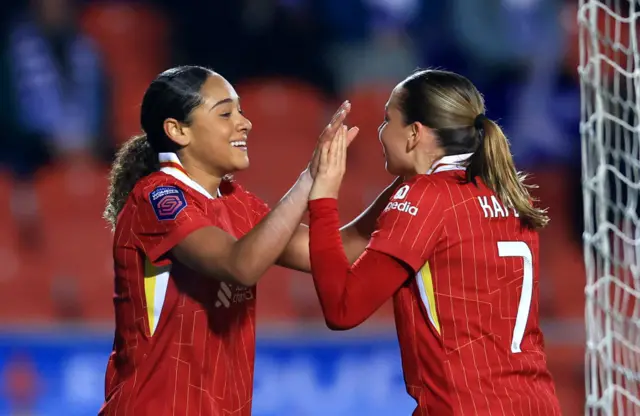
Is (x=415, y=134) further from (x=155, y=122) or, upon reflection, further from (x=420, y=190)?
(x=155, y=122)

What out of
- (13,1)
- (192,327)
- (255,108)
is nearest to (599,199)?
(192,327)

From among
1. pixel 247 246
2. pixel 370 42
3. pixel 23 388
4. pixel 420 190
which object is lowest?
pixel 247 246

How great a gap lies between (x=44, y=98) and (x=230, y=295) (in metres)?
5.23

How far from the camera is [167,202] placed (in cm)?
252

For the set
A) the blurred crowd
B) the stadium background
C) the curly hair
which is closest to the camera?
the curly hair

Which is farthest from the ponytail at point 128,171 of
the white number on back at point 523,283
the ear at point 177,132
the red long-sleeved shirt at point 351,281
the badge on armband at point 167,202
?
the white number on back at point 523,283

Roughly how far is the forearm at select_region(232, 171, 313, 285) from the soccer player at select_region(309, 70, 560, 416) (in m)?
0.07

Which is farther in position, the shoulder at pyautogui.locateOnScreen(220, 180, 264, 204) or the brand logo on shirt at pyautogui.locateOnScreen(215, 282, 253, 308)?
the shoulder at pyautogui.locateOnScreen(220, 180, 264, 204)

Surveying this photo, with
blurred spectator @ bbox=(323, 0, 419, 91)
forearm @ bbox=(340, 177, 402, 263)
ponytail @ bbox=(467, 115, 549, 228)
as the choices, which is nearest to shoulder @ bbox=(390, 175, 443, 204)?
ponytail @ bbox=(467, 115, 549, 228)

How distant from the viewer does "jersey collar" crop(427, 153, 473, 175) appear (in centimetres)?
256

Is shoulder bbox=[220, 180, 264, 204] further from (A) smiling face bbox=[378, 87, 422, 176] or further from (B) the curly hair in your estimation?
(A) smiling face bbox=[378, 87, 422, 176]

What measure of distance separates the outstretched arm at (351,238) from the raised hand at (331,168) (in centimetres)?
47

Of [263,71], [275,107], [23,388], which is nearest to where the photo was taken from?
[23,388]

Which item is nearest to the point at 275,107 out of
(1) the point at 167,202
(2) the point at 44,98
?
(2) the point at 44,98
